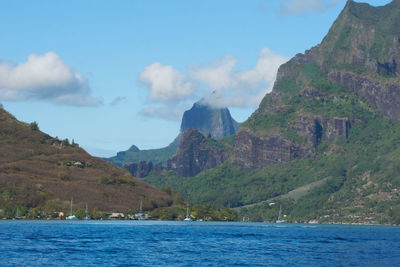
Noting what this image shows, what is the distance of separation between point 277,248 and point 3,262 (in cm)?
9006

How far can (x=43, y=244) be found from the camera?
579 feet

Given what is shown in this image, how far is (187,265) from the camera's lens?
138 m

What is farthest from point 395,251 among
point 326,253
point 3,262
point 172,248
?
point 3,262

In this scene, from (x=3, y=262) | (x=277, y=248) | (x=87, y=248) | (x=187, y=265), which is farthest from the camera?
(x=277, y=248)

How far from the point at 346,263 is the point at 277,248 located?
1838 inches

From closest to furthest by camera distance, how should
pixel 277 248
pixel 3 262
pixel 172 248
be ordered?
1. pixel 3 262
2. pixel 172 248
3. pixel 277 248

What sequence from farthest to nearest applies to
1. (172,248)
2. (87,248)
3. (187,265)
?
(172,248) → (87,248) → (187,265)

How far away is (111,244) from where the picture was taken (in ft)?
618

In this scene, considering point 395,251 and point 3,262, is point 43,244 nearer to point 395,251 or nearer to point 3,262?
point 3,262

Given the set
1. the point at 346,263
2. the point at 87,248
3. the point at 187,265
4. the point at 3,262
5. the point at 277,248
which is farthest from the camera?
the point at 277,248


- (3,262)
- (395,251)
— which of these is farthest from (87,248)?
(395,251)

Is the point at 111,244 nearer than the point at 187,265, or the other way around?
the point at 187,265

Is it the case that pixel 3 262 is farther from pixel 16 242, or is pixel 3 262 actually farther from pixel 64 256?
pixel 16 242

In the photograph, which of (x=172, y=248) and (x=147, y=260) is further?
(x=172, y=248)
